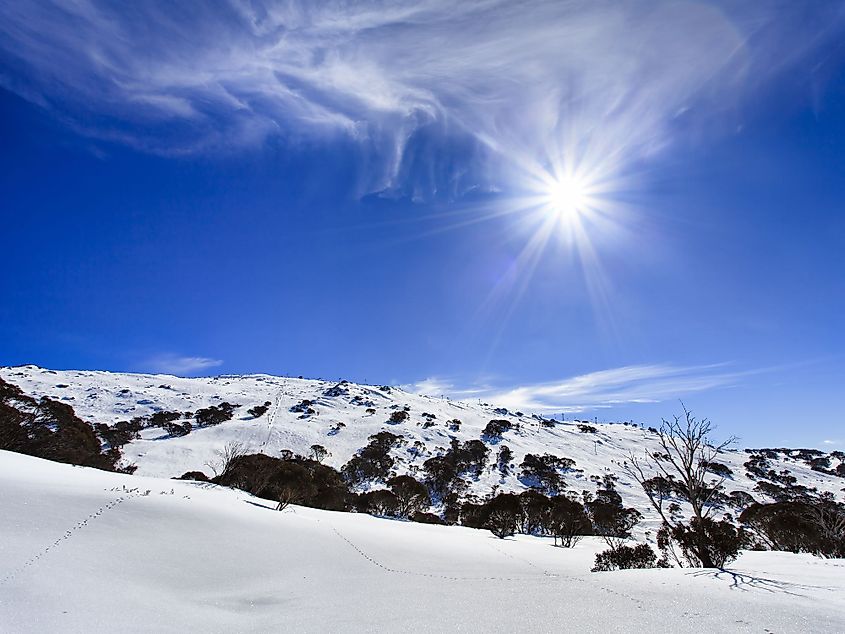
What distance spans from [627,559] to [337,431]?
62174 mm

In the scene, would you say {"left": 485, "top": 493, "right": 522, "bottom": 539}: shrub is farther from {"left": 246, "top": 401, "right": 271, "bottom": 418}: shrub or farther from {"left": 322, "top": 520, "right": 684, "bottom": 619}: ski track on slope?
{"left": 246, "top": 401, "right": 271, "bottom": 418}: shrub

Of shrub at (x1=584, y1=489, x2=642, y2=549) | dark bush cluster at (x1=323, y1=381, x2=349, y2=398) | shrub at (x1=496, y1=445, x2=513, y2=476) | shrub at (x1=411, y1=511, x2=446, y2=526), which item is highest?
dark bush cluster at (x1=323, y1=381, x2=349, y2=398)

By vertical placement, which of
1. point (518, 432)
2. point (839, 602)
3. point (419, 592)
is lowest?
point (419, 592)

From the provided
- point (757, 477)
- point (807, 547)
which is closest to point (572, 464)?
point (757, 477)

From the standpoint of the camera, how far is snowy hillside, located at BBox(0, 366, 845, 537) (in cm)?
5494

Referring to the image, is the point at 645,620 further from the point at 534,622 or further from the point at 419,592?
the point at 419,592

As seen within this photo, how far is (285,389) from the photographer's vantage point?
105m

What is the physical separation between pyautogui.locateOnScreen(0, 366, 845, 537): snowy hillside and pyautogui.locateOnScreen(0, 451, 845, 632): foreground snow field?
132 ft

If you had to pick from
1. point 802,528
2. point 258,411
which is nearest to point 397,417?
point 258,411

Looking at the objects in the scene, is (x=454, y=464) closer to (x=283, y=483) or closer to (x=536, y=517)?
(x=536, y=517)

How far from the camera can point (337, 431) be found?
231ft

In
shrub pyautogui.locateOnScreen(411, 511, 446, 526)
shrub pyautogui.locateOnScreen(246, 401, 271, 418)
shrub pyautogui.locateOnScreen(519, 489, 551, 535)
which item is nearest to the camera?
shrub pyautogui.locateOnScreen(519, 489, 551, 535)

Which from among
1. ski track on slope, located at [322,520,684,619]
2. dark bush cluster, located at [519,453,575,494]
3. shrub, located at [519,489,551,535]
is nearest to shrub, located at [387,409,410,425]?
dark bush cluster, located at [519,453,575,494]

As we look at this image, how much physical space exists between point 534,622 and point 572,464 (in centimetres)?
6907
